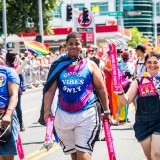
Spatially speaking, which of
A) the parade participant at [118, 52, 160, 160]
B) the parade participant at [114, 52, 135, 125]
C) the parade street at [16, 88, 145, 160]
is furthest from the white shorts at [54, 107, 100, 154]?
the parade participant at [114, 52, 135, 125]

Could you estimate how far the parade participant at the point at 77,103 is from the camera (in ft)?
25.0

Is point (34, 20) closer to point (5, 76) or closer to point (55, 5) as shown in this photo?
point (55, 5)

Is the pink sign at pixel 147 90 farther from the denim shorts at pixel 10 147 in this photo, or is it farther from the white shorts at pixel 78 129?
the denim shorts at pixel 10 147

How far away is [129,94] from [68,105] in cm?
70

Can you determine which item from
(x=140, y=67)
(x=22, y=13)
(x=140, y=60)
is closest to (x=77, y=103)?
(x=140, y=67)

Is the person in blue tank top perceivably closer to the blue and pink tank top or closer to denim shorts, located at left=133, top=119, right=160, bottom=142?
the blue and pink tank top

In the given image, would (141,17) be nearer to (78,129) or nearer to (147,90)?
(147,90)

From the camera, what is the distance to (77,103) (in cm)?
765

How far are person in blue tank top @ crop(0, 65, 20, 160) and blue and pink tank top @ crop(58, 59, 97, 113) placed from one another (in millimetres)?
529

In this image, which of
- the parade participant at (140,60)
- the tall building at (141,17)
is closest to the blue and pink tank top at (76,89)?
the parade participant at (140,60)

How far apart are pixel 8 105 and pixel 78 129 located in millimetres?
814

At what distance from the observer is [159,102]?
7734 millimetres

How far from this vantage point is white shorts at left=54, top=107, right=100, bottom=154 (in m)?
7.61

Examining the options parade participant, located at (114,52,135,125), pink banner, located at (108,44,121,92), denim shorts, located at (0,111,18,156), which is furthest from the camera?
parade participant, located at (114,52,135,125)
